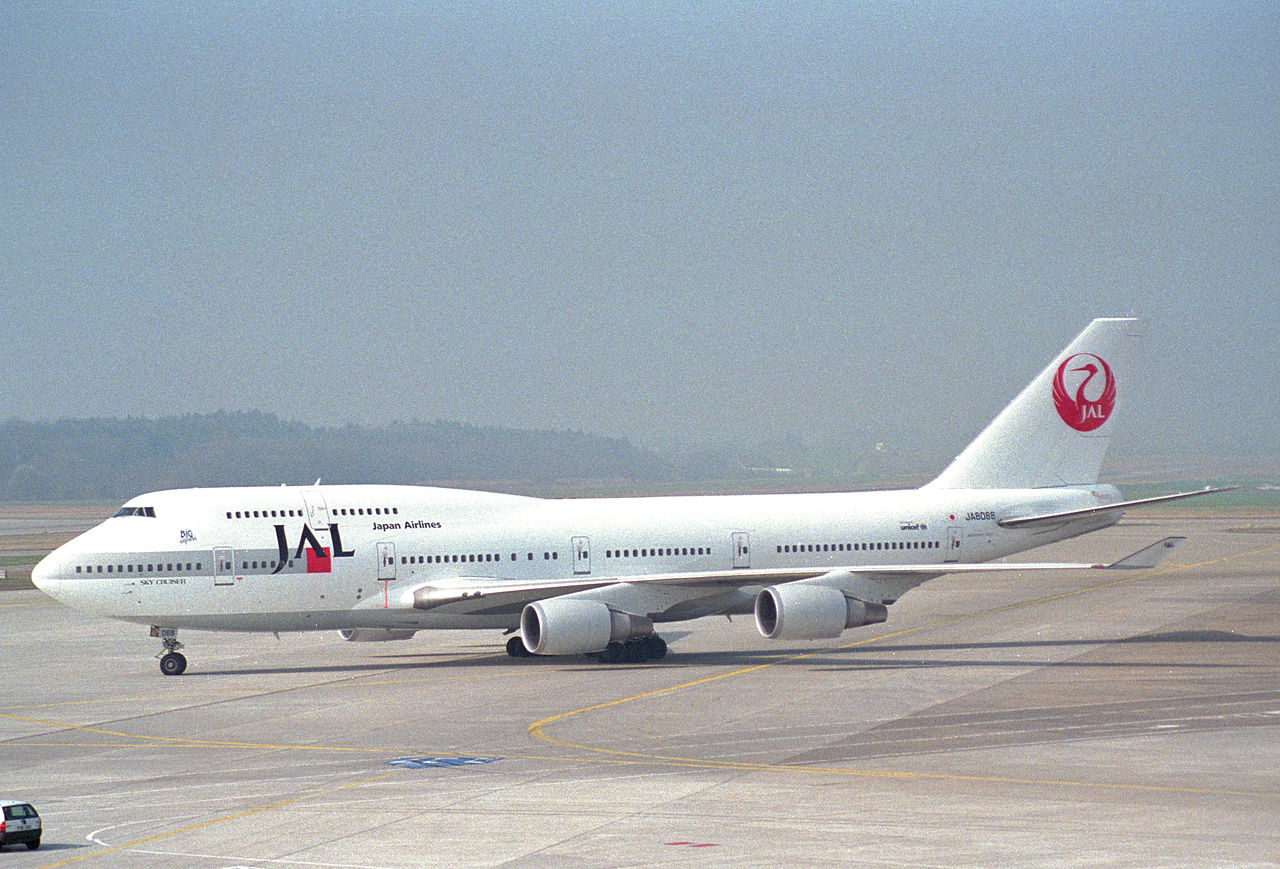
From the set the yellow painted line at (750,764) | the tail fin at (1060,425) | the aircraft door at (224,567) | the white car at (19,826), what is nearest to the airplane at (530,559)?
the aircraft door at (224,567)

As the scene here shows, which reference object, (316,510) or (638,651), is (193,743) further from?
(638,651)

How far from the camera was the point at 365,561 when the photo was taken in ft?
123

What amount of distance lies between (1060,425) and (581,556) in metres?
15.5

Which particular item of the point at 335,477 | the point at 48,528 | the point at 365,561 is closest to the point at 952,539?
the point at 365,561

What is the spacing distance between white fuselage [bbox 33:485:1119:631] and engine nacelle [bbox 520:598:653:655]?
0.73 meters

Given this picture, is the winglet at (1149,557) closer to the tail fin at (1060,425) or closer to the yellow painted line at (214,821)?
the tail fin at (1060,425)

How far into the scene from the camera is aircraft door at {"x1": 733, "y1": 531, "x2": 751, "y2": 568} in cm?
4059

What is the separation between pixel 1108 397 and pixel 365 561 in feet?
75.0

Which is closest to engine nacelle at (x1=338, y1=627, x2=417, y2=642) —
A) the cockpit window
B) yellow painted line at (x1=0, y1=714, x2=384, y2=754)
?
the cockpit window

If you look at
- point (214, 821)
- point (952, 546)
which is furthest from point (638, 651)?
point (214, 821)

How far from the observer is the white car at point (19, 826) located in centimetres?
1819

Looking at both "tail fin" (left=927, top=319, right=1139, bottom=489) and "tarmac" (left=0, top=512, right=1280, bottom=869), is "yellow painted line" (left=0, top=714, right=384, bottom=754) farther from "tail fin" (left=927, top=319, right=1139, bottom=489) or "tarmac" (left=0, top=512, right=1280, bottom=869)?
"tail fin" (left=927, top=319, right=1139, bottom=489)

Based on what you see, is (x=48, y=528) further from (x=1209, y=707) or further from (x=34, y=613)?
(x=1209, y=707)

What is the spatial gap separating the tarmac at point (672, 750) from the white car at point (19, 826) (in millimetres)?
258
